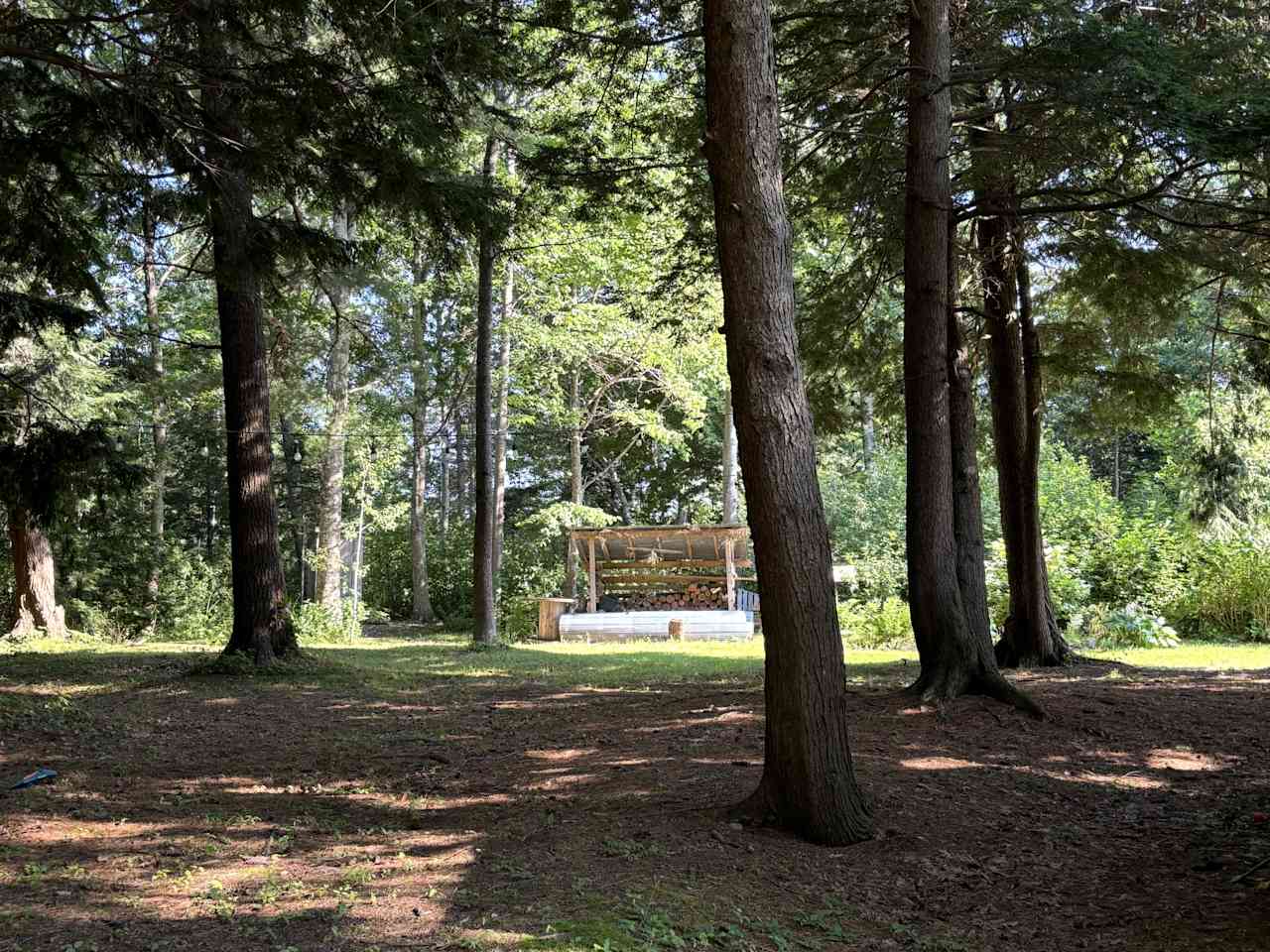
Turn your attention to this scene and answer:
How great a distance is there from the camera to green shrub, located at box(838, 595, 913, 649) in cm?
1666

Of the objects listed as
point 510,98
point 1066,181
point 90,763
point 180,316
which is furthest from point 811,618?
point 180,316

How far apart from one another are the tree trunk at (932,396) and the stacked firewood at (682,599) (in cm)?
1603

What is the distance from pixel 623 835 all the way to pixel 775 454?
1886mm

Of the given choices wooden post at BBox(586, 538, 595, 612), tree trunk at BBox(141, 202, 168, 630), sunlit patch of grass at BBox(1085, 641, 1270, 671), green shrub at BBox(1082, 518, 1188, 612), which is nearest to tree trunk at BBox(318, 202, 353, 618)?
tree trunk at BBox(141, 202, 168, 630)

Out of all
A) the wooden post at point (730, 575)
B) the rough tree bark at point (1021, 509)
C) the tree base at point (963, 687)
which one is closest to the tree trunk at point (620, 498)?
the wooden post at point (730, 575)

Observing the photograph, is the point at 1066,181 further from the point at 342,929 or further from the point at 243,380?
the point at 243,380

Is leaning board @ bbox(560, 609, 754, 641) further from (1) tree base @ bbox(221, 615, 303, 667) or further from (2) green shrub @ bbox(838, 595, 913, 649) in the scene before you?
(1) tree base @ bbox(221, 615, 303, 667)

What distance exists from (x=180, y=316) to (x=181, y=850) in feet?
73.5

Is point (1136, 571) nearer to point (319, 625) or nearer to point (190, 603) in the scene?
point (319, 625)

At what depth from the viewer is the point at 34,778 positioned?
5.27 m

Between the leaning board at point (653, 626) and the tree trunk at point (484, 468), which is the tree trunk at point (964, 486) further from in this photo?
the leaning board at point (653, 626)

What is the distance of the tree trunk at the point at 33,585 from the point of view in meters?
16.4

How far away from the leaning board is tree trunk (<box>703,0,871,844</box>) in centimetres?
1504

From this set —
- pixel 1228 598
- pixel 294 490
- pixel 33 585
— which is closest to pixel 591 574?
pixel 33 585
